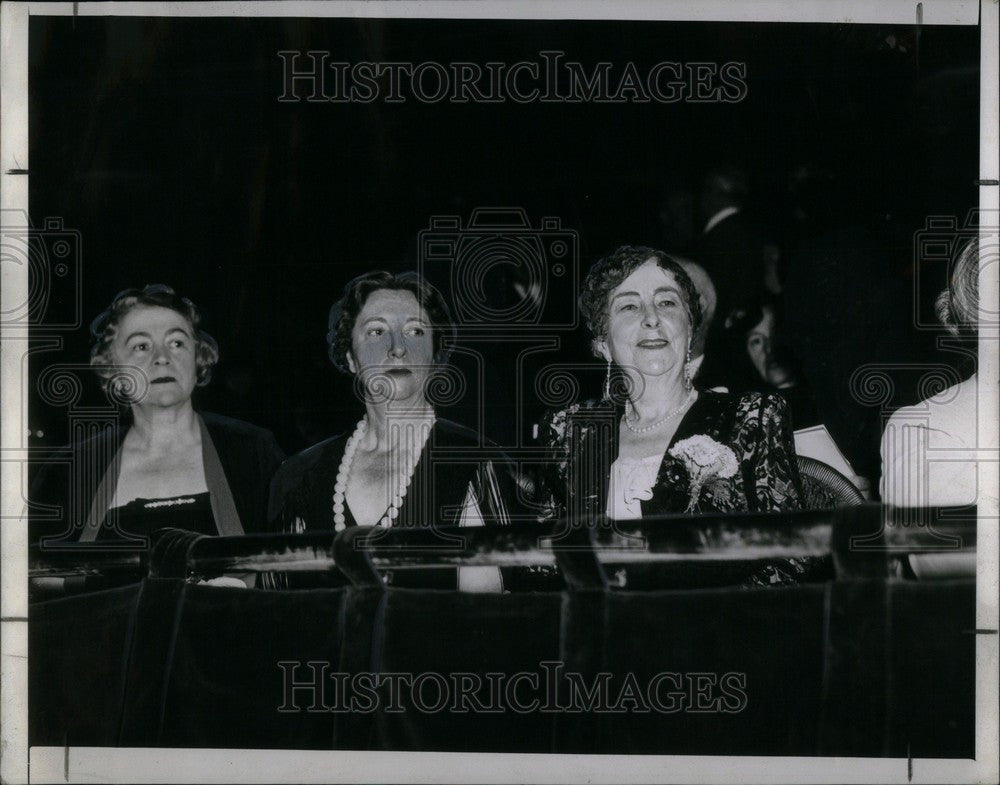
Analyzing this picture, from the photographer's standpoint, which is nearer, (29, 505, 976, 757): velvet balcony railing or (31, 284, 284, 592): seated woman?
(29, 505, 976, 757): velvet balcony railing

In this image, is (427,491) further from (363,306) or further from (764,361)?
(764,361)

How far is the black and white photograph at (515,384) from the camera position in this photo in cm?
288

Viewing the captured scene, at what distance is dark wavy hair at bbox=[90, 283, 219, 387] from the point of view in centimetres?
296

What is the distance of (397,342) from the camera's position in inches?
116

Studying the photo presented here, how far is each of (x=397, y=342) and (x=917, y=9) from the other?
1.83 meters

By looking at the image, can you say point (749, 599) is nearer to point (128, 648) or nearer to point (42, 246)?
point (128, 648)

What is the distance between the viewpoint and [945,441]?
2.89 m

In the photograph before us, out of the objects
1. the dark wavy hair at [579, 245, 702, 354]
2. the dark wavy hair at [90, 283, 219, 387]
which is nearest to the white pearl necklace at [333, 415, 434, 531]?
the dark wavy hair at [90, 283, 219, 387]

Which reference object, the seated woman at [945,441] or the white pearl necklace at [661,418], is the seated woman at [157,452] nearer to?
the white pearl necklace at [661,418]

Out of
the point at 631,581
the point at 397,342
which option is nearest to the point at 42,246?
the point at 397,342

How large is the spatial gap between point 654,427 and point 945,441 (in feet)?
2.80

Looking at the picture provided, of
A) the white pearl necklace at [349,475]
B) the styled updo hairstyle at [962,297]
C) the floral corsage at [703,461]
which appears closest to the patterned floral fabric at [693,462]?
the floral corsage at [703,461]

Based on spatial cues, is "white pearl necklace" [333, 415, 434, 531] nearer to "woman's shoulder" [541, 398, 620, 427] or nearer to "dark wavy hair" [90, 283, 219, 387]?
"woman's shoulder" [541, 398, 620, 427]

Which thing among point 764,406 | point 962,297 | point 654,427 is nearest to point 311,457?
point 654,427
